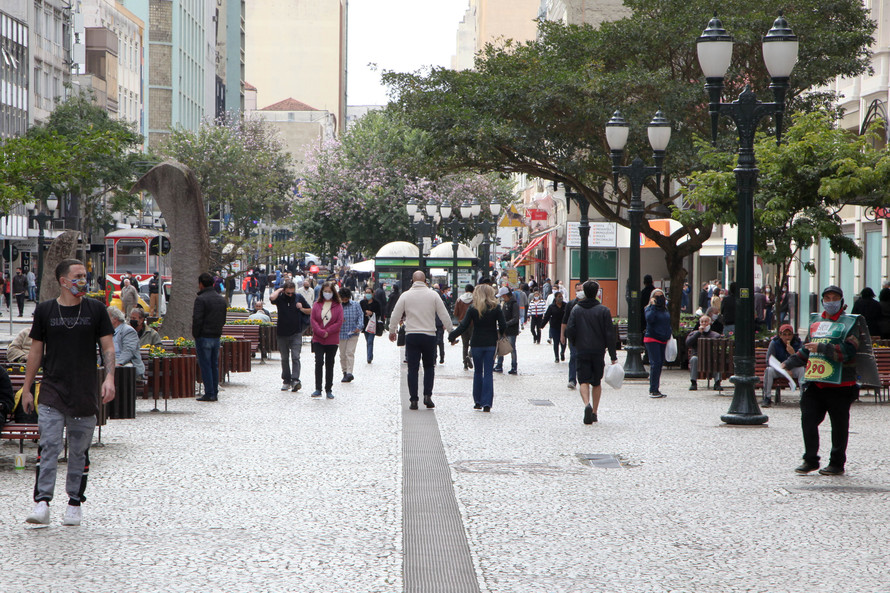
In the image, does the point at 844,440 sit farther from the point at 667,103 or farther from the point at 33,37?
the point at 33,37

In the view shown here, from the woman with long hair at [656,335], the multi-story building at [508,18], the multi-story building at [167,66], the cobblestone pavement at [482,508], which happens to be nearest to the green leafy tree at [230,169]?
the multi-story building at [167,66]

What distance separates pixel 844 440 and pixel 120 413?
6459mm

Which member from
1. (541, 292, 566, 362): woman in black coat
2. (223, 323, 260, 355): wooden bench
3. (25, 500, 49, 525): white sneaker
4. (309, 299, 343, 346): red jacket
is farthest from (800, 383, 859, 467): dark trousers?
(223, 323, 260, 355): wooden bench

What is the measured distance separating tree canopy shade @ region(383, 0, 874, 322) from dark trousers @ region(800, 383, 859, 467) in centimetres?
1504

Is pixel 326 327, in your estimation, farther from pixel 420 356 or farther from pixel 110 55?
pixel 110 55

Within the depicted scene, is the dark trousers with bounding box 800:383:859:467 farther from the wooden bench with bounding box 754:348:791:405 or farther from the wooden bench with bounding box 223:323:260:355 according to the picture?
the wooden bench with bounding box 223:323:260:355

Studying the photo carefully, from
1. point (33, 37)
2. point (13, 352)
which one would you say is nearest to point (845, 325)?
point (13, 352)

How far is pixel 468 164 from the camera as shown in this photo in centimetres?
2781

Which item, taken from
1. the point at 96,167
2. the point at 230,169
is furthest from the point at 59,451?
the point at 230,169

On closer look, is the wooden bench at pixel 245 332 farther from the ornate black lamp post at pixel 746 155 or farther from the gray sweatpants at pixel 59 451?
the gray sweatpants at pixel 59 451

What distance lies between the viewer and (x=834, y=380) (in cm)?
1051

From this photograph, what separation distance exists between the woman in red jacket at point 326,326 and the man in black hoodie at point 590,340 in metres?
4.37

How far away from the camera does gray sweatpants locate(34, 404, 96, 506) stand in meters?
8.04

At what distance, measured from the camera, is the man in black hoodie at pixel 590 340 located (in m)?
14.8
